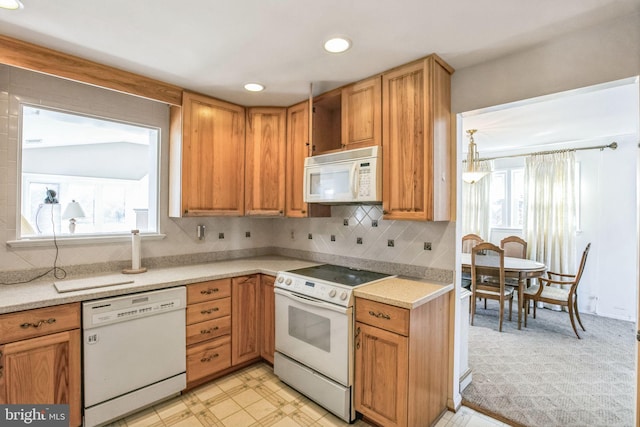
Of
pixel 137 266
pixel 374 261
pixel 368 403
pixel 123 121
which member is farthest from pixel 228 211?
pixel 368 403

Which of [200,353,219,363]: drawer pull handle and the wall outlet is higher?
the wall outlet


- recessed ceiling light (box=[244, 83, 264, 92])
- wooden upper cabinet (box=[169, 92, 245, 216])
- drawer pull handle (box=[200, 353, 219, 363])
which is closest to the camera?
drawer pull handle (box=[200, 353, 219, 363])

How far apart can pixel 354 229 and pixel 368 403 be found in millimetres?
1395

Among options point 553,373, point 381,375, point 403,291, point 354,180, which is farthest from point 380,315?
point 553,373

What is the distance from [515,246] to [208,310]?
450cm

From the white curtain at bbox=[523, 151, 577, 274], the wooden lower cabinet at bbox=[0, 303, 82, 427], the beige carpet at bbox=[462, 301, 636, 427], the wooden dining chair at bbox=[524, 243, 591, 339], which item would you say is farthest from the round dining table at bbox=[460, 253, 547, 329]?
the wooden lower cabinet at bbox=[0, 303, 82, 427]

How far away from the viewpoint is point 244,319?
2660 millimetres

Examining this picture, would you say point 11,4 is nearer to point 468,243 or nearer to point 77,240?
point 77,240

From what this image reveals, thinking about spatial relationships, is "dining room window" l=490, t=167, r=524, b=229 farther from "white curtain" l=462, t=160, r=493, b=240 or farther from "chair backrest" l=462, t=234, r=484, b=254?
"chair backrest" l=462, t=234, r=484, b=254

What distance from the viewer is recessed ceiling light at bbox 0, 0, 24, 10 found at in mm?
1493

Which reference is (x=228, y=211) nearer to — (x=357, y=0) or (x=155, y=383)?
(x=155, y=383)

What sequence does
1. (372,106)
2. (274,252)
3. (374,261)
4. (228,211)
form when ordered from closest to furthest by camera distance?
(372,106), (374,261), (228,211), (274,252)

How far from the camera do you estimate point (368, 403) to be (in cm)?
195

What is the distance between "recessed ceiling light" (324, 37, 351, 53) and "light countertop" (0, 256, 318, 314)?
5.72ft
